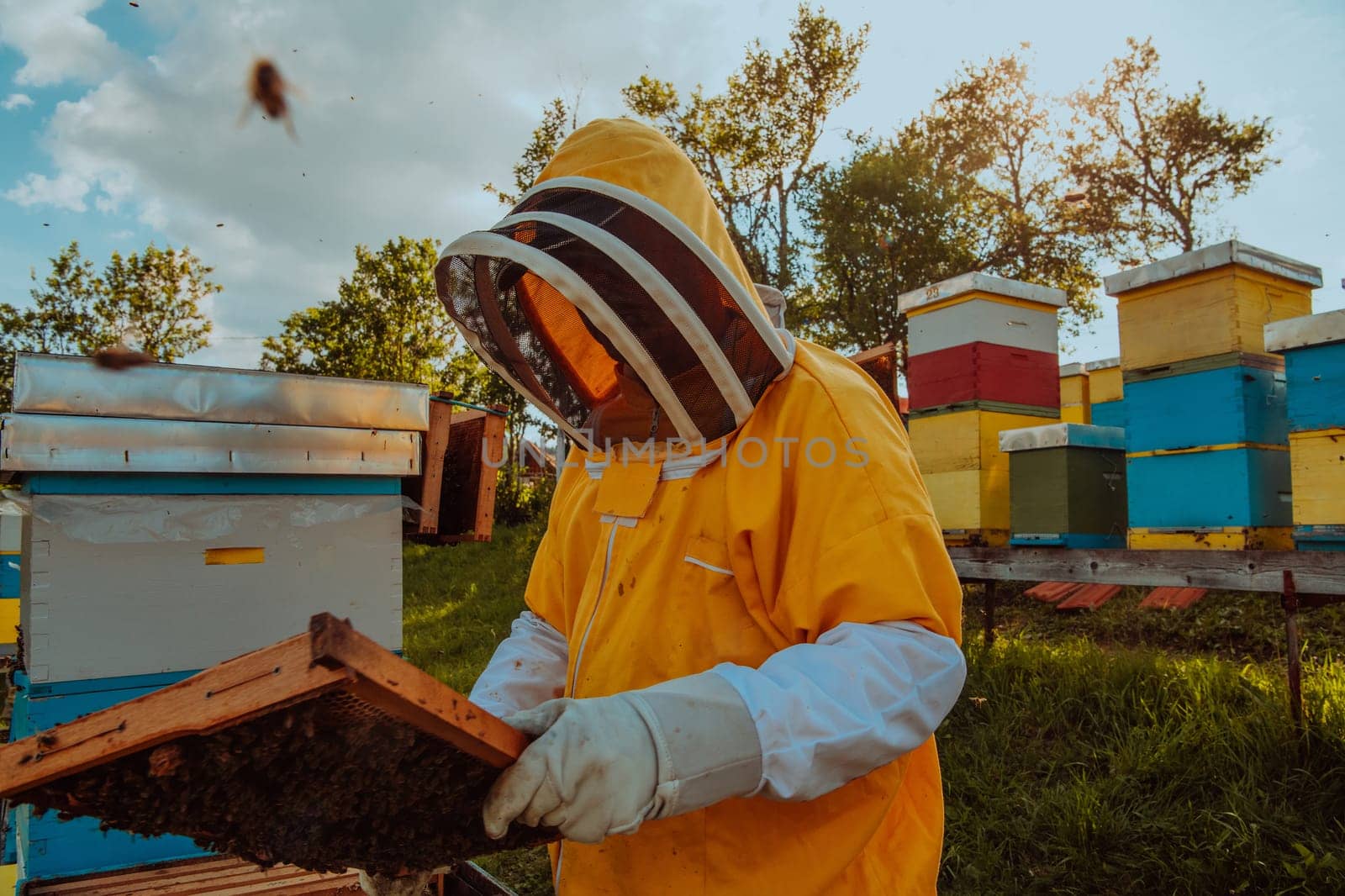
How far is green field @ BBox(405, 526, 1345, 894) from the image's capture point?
9.54 ft

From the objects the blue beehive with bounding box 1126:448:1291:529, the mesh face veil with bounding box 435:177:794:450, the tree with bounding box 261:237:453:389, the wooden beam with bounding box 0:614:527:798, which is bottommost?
the wooden beam with bounding box 0:614:527:798

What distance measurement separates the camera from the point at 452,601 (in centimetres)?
994

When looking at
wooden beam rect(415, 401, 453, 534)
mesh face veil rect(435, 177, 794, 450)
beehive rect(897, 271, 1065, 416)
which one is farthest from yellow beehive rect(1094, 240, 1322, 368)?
mesh face veil rect(435, 177, 794, 450)

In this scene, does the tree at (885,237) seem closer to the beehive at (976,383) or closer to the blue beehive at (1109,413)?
the blue beehive at (1109,413)

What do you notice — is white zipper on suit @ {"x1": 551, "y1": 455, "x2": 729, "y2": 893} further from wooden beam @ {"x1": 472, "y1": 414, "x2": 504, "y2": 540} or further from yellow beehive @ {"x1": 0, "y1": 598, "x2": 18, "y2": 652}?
yellow beehive @ {"x1": 0, "y1": 598, "x2": 18, "y2": 652}

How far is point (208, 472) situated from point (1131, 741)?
3.77m

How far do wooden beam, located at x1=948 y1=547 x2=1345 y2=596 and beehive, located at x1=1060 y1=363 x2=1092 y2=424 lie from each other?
496cm

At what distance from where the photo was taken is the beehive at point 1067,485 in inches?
205

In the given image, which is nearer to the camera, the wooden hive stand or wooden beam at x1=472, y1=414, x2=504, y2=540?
the wooden hive stand

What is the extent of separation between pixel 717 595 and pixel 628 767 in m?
0.37

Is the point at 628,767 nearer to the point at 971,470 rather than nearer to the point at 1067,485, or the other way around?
the point at 1067,485

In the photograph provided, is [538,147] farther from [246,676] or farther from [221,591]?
[246,676]

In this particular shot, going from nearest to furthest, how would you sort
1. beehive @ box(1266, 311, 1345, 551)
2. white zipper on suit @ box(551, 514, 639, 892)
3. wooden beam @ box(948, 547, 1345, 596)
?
white zipper on suit @ box(551, 514, 639, 892)
wooden beam @ box(948, 547, 1345, 596)
beehive @ box(1266, 311, 1345, 551)

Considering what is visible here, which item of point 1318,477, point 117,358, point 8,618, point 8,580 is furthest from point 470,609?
point 1318,477
